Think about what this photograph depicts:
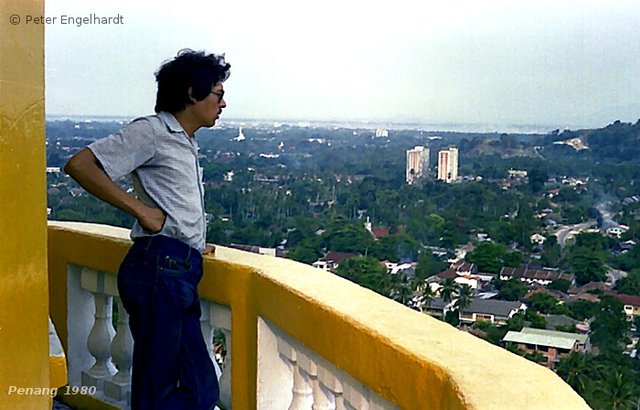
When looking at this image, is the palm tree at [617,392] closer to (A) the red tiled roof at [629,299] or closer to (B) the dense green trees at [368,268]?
(A) the red tiled roof at [629,299]

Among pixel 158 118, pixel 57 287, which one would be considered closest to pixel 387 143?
pixel 57 287

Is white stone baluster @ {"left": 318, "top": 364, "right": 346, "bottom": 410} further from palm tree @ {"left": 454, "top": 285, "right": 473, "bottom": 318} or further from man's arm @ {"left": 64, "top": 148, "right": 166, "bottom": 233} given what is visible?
palm tree @ {"left": 454, "top": 285, "right": 473, "bottom": 318}

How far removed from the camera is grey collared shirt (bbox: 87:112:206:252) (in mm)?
2477

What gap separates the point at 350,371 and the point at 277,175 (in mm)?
5157

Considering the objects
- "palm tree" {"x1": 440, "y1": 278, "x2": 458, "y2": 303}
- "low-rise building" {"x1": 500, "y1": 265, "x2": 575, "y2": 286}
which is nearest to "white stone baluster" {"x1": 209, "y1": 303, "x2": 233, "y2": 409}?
"palm tree" {"x1": 440, "y1": 278, "x2": 458, "y2": 303}

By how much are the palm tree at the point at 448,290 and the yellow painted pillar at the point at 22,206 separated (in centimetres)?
328

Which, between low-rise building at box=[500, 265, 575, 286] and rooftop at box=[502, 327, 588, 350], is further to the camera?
low-rise building at box=[500, 265, 575, 286]

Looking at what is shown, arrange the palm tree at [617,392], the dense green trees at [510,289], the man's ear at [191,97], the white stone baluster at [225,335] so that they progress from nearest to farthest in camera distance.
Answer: the man's ear at [191,97]
the white stone baluster at [225,335]
the palm tree at [617,392]
the dense green trees at [510,289]

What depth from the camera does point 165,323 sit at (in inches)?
100

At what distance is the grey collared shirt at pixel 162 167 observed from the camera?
8.13ft

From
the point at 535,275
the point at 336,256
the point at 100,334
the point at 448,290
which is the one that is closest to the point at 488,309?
the point at 448,290

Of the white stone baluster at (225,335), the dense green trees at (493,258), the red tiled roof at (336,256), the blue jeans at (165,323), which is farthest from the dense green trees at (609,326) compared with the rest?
the blue jeans at (165,323)

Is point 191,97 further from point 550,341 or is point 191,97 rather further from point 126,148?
point 550,341

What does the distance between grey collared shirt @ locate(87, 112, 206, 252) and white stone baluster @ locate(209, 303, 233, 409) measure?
0.37 metres
